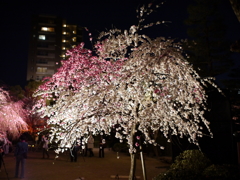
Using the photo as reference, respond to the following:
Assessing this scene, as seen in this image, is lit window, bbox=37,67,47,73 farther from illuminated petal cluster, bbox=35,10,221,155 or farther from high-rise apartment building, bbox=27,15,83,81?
illuminated petal cluster, bbox=35,10,221,155

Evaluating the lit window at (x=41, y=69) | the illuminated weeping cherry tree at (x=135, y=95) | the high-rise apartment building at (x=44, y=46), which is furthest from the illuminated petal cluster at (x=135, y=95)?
the lit window at (x=41, y=69)

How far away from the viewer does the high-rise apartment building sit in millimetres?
53625

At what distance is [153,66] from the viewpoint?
548cm

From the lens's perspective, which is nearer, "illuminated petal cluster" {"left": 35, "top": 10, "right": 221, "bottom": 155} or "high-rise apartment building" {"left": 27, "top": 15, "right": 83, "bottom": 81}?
"illuminated petal cluster" {"left": 35, "top": 10, "right": 221, "bottom": 155}

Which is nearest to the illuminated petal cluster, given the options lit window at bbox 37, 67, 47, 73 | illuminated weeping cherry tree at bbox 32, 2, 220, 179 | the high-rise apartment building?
illuminated weeping cherry tree at bbox 32, 2, 220, 179

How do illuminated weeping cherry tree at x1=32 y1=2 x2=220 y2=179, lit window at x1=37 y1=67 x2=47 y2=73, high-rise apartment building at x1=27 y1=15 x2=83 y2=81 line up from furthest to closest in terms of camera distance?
lit window at x1=37 y1=67 x2=47 y2=73, high-rise apartment building at x1=27 y1=15 x2=83 y2=81, illuminated weeping cherry tree at x1=32 y1=2 x2=220 y2=179

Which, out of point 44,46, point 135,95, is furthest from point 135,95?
point 44,46

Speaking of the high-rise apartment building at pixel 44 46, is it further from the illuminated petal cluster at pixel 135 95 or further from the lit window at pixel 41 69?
the illuminated petal cluster at pixel 135 95

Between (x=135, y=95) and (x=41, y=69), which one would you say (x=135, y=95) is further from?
(x=41, y=69)

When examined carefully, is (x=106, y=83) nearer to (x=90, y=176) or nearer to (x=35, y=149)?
(x=90, y=176)

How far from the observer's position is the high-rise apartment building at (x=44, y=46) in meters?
53.6

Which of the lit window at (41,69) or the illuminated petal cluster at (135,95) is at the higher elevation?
the lit window at (41,69)

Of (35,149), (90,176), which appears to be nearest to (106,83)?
(90,176)

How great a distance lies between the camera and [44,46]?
54.5m
